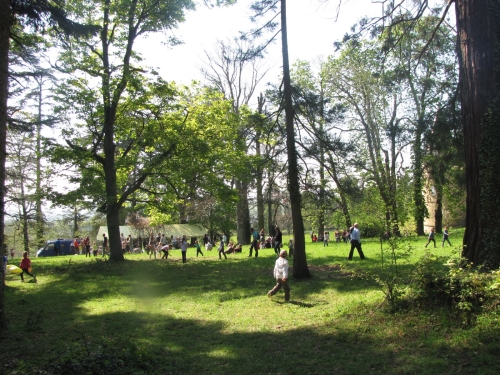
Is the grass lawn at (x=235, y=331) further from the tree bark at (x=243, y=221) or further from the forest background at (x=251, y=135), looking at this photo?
the tree bark at (x=243, y=221)

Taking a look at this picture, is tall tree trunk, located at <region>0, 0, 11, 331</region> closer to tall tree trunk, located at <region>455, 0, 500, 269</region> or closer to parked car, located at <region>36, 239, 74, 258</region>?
tall tree trunk, located at <region>455, 0, 500, 269</region>

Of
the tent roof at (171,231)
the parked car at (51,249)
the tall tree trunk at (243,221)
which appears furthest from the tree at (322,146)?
the parked car at (51,249)

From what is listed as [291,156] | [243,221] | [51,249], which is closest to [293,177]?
[291,156]

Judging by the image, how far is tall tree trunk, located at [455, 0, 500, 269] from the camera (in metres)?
7.43

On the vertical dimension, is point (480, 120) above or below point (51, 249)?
above

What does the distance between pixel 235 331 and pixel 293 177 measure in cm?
660

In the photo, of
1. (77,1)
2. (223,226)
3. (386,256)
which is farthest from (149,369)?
(223,226)

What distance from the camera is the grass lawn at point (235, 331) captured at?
545 centimetres

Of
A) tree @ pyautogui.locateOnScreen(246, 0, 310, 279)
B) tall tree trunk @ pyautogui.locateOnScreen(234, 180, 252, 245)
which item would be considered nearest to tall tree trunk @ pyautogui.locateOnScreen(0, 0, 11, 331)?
tree @ pyautogui.locateOnScreen(246, 0, 310, 279)

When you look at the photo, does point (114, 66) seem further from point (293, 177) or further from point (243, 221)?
point (243, 221)

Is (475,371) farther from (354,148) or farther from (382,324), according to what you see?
(354,148)

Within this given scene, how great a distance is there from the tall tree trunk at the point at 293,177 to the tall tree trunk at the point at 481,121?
241 inches

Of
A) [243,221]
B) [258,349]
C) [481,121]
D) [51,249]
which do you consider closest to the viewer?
[258,349]

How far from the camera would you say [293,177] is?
535 inches
